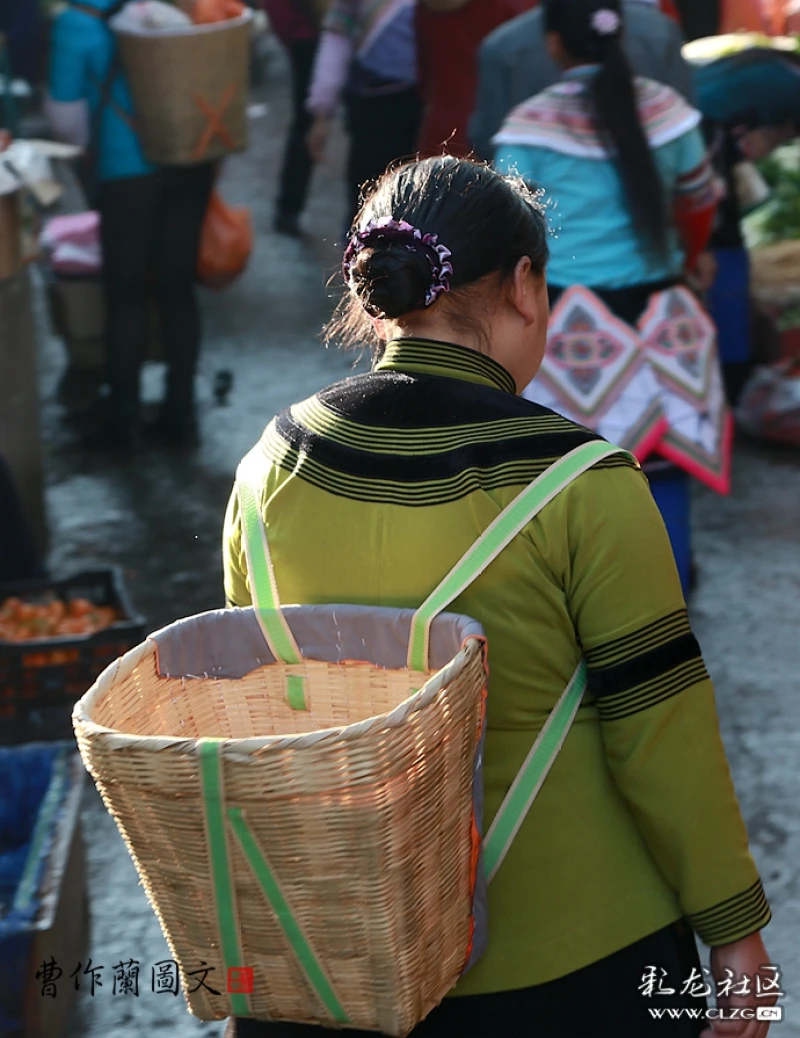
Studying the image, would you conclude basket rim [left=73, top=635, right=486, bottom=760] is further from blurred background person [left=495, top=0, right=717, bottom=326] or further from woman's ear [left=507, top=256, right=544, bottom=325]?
blurred background person [left=495, top=0, right=717, bottom=326]

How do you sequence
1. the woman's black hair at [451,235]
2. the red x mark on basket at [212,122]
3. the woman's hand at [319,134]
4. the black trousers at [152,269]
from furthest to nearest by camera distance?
the woman's hand at [319,134]
the black trousers at [152,269]
the red x mark on basket at [212,122]
the woman's black hair at [451,235]

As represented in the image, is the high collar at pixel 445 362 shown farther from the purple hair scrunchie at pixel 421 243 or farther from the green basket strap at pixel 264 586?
the green basket strap at pixel 264 586

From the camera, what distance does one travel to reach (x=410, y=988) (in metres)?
1.48

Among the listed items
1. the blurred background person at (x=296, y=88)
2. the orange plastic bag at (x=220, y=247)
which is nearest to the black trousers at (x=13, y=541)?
the orange plastic bag at (x=220, y=247)

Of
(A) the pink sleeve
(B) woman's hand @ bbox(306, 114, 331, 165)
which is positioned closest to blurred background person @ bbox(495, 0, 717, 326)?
(A) the pink sleeve

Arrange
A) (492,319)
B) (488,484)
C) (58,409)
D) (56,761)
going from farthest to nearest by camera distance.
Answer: (58,409)
(56,761)
(492,319)
(488,484)

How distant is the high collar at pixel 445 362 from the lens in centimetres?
166

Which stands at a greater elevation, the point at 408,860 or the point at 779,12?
the point at 408,860

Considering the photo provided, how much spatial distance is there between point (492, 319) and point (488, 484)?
23cm

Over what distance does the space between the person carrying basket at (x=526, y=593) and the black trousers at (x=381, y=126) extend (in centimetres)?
489

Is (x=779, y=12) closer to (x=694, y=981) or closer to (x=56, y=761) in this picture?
(x=56, y=761)

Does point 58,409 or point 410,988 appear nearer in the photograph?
point 410,988

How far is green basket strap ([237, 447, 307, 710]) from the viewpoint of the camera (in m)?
1.63

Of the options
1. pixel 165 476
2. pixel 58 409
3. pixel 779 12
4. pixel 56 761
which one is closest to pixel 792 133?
pixel 779 12
